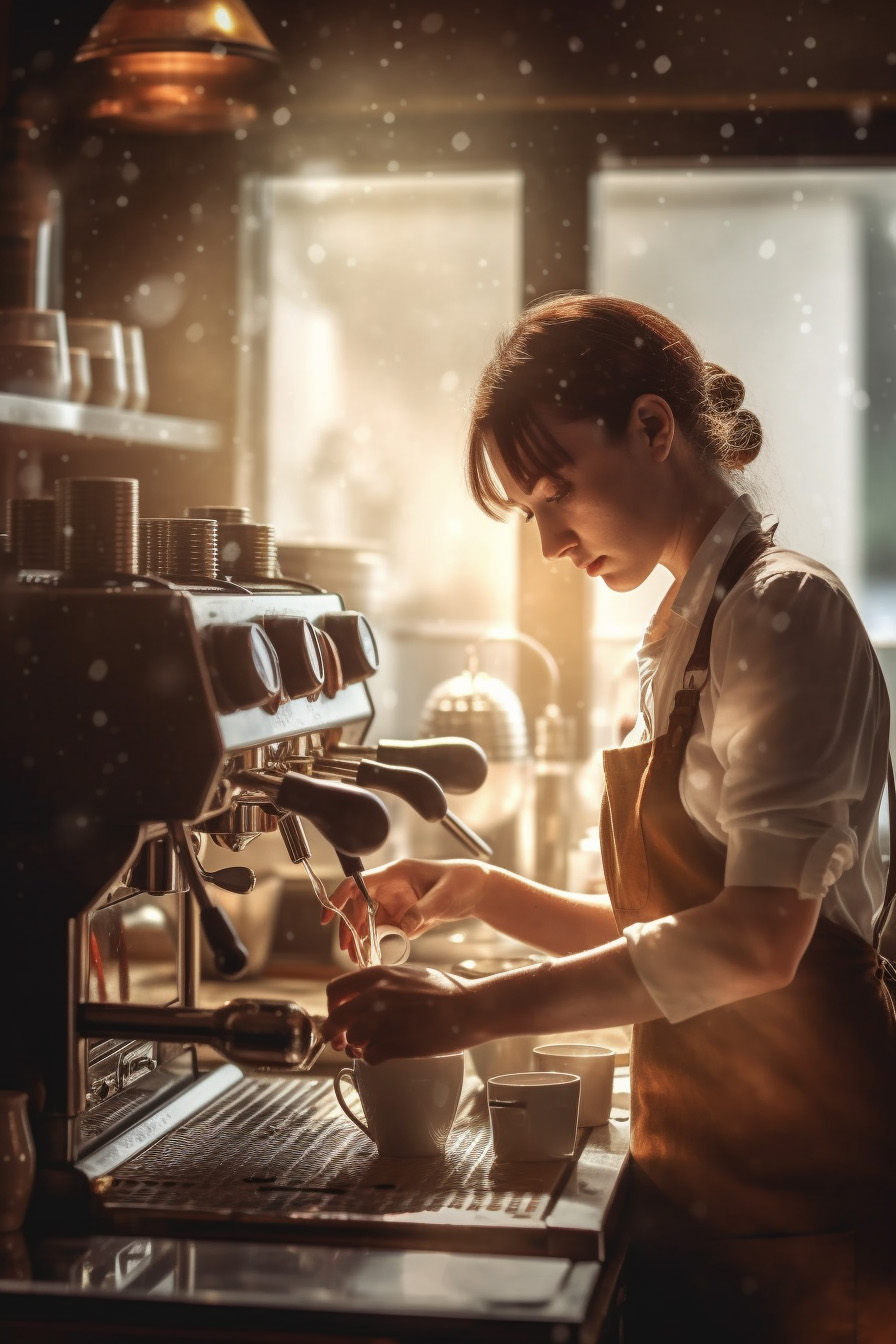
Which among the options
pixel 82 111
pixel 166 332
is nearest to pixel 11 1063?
pixel 82 111

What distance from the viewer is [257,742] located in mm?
1044

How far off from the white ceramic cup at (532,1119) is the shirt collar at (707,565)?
377 millimetres

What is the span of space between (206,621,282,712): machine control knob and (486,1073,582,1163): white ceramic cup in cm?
36

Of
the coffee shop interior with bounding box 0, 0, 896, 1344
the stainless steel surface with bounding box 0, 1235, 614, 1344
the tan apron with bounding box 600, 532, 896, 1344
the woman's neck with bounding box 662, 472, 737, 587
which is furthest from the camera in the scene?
the coffee shop interior with bounding box 0, 0, 896, 1344

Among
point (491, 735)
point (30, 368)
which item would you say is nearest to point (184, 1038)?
point (491, 735)

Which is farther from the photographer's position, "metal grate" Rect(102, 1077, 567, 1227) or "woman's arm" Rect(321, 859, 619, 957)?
"woman's arm" Rect(321, 859, 619, 957)

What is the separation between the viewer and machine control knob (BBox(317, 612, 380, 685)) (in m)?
1.27

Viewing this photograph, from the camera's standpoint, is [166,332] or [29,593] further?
[166,332]

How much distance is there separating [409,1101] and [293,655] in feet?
1.14

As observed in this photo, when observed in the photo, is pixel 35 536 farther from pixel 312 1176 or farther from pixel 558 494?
pixel 312 1176

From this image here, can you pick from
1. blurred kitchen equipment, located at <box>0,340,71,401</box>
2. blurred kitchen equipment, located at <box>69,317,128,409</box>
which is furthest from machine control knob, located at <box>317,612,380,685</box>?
blurred kitchen equipment, located at <box>69,317,128,409</box>

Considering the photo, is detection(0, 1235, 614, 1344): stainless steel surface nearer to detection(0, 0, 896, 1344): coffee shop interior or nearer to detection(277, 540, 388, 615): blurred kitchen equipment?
detection(0, 0, 896, 1344): coffee shop interior

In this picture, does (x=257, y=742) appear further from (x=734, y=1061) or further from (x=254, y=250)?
(x=254, y=250)

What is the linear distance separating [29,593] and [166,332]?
1362mm
